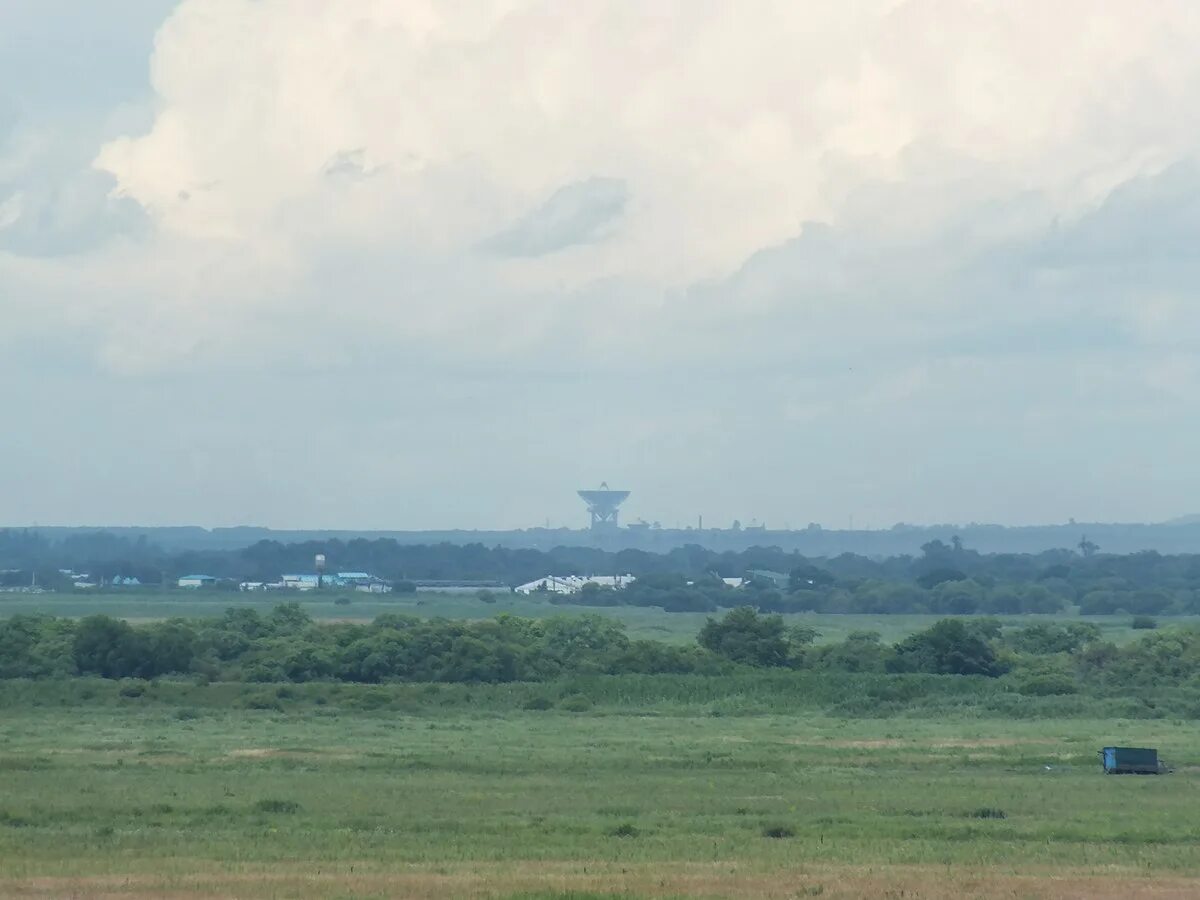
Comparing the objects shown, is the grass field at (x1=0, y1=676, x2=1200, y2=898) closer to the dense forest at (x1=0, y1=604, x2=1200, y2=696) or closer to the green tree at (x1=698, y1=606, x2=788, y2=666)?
the dense forest at (x1=0, y1=604, x2=1200, y2=696)

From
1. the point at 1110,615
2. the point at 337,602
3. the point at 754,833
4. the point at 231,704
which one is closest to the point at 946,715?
the point at 231,704

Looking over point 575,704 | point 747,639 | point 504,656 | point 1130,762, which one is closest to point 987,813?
point 1130,762

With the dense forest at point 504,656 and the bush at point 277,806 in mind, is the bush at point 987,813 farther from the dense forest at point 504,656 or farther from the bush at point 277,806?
the dense forest at point 504,656

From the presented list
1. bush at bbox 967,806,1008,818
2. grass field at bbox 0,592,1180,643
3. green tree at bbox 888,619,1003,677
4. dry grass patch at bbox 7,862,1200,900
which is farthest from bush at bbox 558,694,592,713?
grass field at bbox 0,592,1180,643

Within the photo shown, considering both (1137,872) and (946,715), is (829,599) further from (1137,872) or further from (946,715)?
(1137,872)

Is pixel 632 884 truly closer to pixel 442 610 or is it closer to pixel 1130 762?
pixel 1130 762
